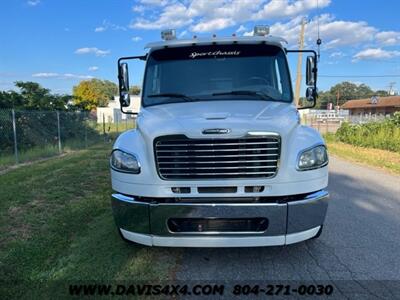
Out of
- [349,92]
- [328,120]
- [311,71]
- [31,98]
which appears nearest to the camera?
[311,71]

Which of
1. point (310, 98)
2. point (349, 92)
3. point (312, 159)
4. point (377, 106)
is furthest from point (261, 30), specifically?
point (349, 92)

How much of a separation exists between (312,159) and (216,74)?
190cm

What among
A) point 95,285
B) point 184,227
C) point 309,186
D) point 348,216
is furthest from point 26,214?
point 348,216

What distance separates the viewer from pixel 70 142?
17.6m

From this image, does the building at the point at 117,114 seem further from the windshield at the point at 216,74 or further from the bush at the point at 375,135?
the bush at the point at 375,135

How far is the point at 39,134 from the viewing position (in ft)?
49.5

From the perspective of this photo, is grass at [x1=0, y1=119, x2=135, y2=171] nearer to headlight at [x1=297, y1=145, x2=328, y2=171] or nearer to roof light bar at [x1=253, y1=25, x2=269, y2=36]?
roof light bar at [x1=253, y1=25, x2=269, y2=36]

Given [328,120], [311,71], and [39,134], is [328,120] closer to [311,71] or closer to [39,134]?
[39,134]

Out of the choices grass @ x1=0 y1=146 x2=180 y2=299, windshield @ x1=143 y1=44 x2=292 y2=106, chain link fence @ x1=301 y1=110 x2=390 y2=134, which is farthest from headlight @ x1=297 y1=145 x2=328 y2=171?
chain link fence @ x1=301 y1=110 x2=390 y2=134

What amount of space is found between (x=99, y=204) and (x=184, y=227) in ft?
10.5

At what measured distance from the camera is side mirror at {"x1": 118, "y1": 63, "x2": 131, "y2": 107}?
5.53m

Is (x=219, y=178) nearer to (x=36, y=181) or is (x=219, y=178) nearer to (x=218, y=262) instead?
(x=218, y=262)

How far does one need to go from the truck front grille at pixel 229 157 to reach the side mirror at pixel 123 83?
7.16ft

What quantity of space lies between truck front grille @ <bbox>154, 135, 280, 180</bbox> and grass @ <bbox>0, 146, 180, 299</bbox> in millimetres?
1136
